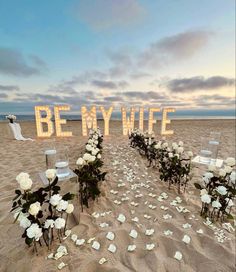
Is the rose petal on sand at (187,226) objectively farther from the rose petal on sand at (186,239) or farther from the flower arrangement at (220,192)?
the flower arrangement at (220,192)

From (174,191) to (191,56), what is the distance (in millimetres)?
9104

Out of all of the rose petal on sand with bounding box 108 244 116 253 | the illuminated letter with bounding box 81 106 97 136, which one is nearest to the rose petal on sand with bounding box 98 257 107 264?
the rose petal on sand with bounding box 108 244 116 253

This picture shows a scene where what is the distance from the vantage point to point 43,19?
6512 millimetres

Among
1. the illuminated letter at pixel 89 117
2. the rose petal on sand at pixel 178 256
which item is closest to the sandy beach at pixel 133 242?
the rose petal on sand at pixel 178 256

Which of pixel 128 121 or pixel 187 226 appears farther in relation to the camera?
pixel 128 121

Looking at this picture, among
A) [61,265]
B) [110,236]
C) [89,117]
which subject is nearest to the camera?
[61,265]

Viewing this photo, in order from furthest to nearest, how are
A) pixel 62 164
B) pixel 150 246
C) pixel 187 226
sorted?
pixel 62 164 → pixel 187 226 → pixel 150 246

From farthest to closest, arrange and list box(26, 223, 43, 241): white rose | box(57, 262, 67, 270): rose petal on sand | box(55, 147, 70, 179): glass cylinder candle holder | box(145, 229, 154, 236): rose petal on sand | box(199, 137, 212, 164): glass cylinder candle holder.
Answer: box(199, 137, 212, 164): glass cylinder candle holder
box(55, 147, 70, 179): glass cylinder candle holder
box(145, 229, 154, 236): rose petal on sand
box(57, 262, 67, 270): rose petal on sand
box(26, 223, 43, 241): white rose

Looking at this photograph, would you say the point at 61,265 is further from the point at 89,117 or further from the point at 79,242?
the point at 89,117

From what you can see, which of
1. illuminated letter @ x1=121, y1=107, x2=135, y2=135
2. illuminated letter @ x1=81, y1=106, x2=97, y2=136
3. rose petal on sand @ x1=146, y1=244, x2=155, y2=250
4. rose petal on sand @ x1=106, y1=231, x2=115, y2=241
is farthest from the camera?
illuminated letter @ x1=121, y1=107, x2=135, y2=135

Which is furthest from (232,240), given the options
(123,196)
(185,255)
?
(123,196)

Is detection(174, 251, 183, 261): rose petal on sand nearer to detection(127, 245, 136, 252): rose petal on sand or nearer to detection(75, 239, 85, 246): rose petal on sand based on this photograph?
detection(127, 245, 136, 252): rose petal on sand

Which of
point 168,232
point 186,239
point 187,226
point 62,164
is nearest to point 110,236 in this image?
point 168,232

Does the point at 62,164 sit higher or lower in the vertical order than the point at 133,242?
higher
